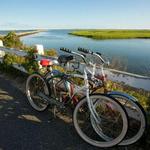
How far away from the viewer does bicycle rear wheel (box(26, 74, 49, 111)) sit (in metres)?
5.70

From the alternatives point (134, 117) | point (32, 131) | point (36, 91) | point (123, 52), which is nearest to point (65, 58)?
point (36, 91)

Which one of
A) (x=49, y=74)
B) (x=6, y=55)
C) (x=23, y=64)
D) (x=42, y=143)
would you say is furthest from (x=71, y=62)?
(x=6, y=55)

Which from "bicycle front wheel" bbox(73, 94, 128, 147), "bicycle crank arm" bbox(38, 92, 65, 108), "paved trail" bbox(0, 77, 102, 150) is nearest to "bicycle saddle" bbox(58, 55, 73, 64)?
"bicycle crank arm" bbox(38, 92, 65, 108)

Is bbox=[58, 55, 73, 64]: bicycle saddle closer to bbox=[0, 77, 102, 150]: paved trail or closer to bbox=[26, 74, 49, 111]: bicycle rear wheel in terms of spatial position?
bbox=[26, 74, 49, 111]: bicycle rear wheel

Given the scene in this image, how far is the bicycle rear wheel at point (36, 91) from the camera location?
5.70 meters

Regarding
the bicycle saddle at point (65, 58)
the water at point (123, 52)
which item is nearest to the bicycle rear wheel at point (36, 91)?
the bicycle saddle at point (65, 58)

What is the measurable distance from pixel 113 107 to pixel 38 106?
7.07 ft

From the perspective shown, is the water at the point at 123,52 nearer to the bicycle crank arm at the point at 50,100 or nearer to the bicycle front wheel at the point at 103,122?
the bicycle crank arm at the point at 50,100

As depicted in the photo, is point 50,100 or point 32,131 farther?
point 50,100

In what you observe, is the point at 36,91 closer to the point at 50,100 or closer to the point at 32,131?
the point at 50,100

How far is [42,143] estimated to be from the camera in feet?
14.3

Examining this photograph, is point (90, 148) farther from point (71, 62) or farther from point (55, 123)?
point (71, 62)

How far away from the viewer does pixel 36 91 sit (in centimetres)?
597

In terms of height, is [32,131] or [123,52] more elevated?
[32,131]
